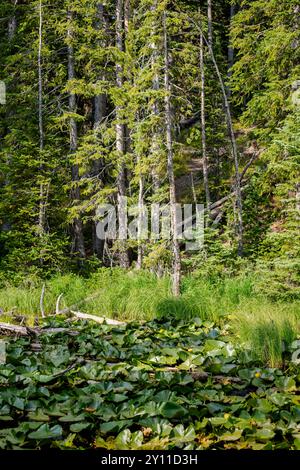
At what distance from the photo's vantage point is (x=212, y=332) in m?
6.26

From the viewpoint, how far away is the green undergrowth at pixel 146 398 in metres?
3.36

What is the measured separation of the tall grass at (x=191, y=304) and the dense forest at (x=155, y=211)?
0.10 feet

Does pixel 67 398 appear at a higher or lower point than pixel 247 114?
lower

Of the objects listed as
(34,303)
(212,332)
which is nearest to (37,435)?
(212,332)

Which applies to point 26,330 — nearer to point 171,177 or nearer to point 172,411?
point 172,411

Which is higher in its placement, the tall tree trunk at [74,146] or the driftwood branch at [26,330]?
the tall tree trunk at [74,146]

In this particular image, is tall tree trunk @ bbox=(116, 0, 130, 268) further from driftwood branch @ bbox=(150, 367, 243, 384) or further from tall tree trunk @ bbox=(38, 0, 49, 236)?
driftwood branch @ bbox=(150, 367, 243, 384)

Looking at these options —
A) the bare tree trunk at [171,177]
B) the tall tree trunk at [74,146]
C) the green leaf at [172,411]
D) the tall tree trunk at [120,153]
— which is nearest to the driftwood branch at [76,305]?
the bare tree trunk at [171,177]

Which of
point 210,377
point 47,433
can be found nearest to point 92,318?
point 210,377

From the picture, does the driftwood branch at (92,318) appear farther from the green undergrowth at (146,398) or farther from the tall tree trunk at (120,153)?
the tall tree trunk at (120,153)

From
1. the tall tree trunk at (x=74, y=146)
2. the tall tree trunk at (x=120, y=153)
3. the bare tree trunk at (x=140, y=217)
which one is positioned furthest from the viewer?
the tall tree trunk at (x=74, y=146)

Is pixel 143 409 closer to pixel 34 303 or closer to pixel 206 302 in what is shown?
pixel 206 302

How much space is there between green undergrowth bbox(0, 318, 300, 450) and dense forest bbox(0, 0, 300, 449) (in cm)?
2

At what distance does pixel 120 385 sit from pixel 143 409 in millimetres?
610
